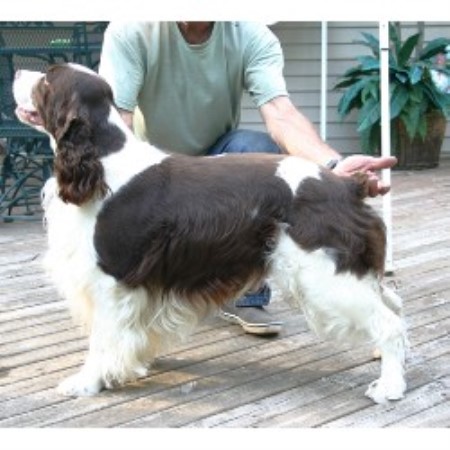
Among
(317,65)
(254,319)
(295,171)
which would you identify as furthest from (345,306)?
(317,65)

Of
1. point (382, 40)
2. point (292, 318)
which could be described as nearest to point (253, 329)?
point (292, 318)

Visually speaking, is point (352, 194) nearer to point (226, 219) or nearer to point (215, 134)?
point (226, 219)

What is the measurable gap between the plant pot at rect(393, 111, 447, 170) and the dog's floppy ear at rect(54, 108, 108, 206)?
192 inches

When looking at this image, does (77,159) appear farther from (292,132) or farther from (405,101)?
(405,101)

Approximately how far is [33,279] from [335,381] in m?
1.89

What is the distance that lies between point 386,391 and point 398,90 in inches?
186

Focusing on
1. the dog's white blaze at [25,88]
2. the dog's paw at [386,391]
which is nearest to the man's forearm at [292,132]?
the dog's paw at [386,391]

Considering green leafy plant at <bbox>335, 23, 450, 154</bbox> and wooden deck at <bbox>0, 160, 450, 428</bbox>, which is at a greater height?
green leafy plant at <bbox>335, 23, 450, 154</bbox>

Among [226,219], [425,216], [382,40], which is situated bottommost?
[425,216]

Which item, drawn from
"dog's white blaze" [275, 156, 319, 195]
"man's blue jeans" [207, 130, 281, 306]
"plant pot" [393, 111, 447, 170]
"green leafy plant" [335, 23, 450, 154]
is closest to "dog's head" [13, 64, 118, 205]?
"dog's white blaze" [275, 156, 319, 195]

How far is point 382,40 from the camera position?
15.2ft

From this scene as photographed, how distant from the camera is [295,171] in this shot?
124 inches

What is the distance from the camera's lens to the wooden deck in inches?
122

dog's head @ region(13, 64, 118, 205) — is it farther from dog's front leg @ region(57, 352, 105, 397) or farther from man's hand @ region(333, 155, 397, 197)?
man's hand @ region(333, 155, 397, 197)
